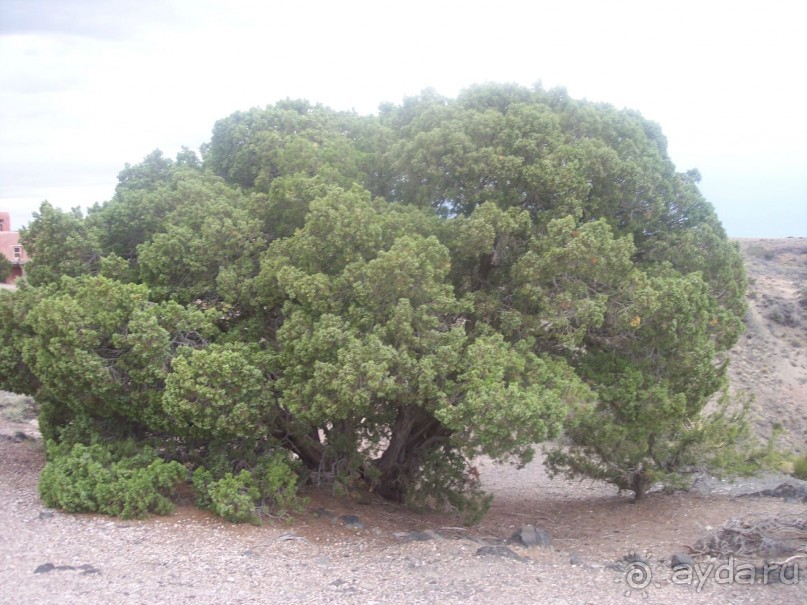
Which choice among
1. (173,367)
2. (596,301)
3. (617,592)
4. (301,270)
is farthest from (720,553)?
(173,367)

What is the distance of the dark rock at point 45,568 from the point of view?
721cm

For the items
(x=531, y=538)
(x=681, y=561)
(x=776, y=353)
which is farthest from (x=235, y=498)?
(x=776, y=353)

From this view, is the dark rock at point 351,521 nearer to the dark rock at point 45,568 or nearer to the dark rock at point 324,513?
the dark rock at point 324,513

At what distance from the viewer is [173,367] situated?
8.80m

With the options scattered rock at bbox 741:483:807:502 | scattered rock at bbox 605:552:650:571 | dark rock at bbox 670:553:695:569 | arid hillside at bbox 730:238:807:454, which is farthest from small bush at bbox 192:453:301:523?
arid hillside at bbox 730:238:807:454

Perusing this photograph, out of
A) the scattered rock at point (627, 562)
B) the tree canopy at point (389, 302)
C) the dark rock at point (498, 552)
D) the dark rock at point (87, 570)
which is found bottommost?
the scattered rock at point (627, 562)

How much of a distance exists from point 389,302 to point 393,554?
2.81 m

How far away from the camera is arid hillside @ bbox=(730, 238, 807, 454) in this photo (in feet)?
89.4

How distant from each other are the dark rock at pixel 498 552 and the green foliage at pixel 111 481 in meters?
3.72

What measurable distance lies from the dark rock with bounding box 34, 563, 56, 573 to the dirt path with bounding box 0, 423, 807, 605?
0.02 metres

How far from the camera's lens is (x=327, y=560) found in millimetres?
8352

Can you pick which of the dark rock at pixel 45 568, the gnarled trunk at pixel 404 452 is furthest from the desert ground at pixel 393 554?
the gnarled trunk at pixel 404 452

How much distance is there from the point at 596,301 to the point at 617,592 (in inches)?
129

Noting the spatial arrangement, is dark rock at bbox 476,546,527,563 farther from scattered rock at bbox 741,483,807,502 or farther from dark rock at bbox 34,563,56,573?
scattered rock at bbox 741,483,807,502
